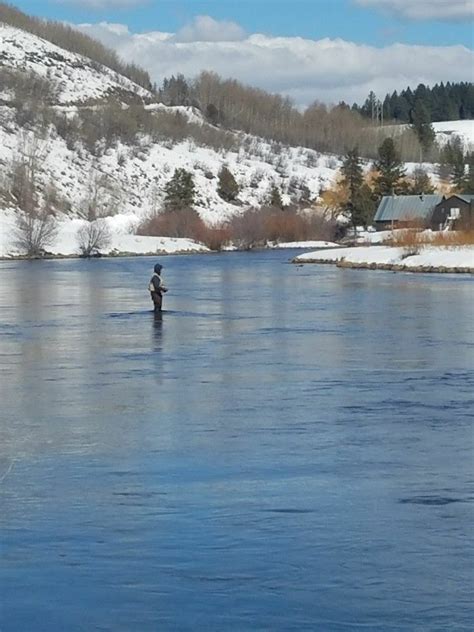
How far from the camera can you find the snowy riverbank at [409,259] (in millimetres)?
52625

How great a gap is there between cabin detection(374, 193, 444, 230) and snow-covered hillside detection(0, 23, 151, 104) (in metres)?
52.8

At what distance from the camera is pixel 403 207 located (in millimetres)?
105000

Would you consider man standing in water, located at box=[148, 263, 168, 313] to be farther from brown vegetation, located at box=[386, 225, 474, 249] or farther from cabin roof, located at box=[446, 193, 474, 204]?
cabin roof, located at box=[446, 193, 474, 204]

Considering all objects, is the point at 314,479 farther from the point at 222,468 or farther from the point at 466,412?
the point at 466,412

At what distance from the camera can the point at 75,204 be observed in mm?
114125

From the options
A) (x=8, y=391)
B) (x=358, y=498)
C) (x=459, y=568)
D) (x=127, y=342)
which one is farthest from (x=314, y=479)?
(x=127, y=342)

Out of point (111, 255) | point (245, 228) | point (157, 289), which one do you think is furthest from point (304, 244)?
point (157, 289)

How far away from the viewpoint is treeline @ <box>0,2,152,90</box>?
169 metres

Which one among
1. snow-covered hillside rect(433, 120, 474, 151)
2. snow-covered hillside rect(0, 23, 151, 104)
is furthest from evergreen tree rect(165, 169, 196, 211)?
snow-covered hillside rect(433, 120, 474, 151)

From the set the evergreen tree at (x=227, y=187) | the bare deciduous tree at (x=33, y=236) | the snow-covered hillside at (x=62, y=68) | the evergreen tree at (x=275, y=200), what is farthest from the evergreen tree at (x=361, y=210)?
the snow-covered hillside at (x=62, y=68)

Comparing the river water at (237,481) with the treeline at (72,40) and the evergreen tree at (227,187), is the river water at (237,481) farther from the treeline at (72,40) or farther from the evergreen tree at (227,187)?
the treeline at (72,40)

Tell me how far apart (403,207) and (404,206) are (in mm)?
295

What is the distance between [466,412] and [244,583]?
732 centimetres

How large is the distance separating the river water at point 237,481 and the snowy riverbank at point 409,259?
91.2 feet
